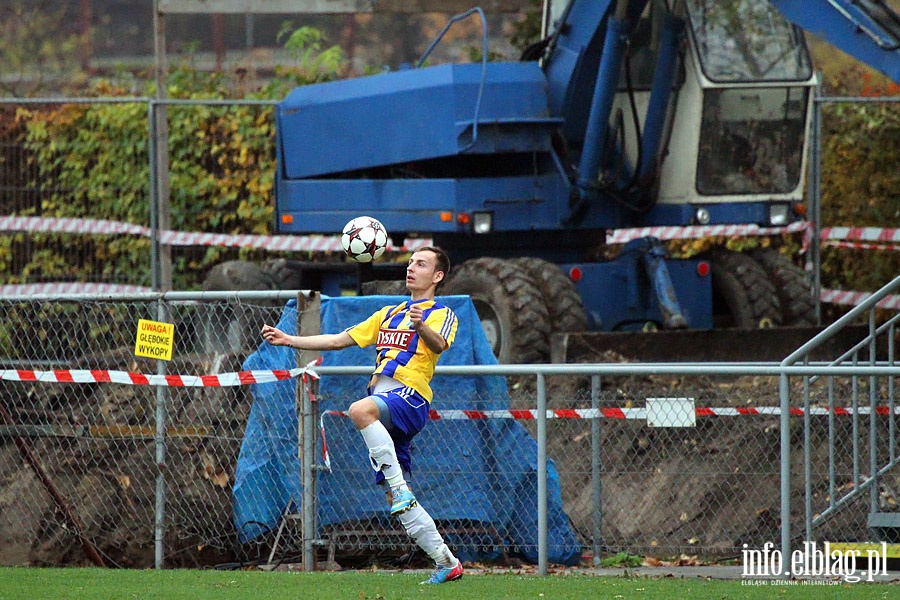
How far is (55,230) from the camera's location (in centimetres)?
1647

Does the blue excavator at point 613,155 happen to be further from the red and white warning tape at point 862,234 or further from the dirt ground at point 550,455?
the dirt ground at point 550,455

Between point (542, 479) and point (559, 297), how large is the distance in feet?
16.1

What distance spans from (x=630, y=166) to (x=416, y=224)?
6.76 feet

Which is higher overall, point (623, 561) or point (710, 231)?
point (710, 231)

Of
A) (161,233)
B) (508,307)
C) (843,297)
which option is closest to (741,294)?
(843,297)

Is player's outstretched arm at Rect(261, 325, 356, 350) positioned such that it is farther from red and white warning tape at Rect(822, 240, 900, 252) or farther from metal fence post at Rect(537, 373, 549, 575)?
red and white warning tape at Rect(822, 240, 900, 252)

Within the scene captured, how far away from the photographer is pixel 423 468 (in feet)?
30.3

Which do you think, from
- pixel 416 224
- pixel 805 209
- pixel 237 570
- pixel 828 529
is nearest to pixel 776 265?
pixel 805 209

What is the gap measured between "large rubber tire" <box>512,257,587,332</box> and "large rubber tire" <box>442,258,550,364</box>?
0.11m

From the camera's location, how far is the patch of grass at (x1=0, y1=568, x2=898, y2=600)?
295 inches

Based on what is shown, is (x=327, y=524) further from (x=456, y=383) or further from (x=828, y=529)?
(x=828, y=529)

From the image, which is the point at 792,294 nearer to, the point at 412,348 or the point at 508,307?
the point at 508,307

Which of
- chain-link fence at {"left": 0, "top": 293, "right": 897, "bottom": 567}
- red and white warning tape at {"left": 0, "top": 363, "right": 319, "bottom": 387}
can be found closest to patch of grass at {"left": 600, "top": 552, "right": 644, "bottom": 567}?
chain-link fence at {"left": 0, "top": 293, "right": 897, "bottom": 567}

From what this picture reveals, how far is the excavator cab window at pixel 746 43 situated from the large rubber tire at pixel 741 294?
6.07ft
